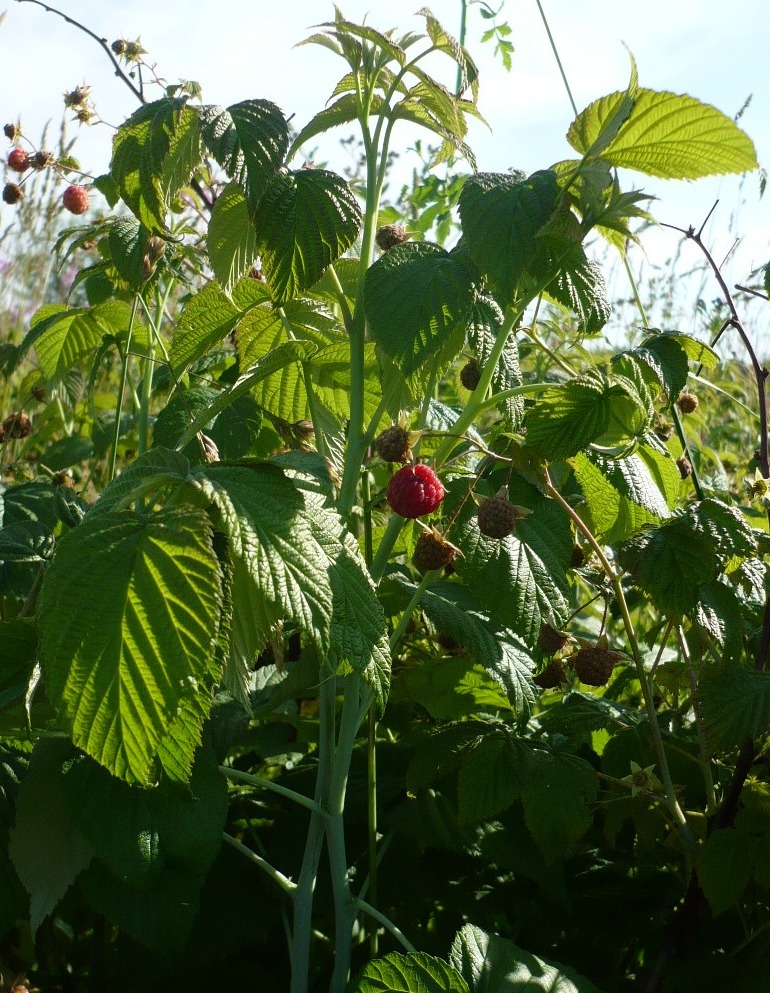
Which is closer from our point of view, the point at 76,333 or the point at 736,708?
the point at 736,708

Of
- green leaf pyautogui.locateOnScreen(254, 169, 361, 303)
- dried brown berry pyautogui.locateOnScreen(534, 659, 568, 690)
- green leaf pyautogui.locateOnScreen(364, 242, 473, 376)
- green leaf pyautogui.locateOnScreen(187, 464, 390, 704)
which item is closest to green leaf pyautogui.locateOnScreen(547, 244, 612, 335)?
green leaf pyautogui.locateOnScreen(364, 242, 473, 376)

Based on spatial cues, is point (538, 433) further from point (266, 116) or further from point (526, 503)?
point (266, 116)

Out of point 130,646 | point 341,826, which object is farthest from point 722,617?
point 130,646

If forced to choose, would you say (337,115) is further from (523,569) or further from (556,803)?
(556,803)

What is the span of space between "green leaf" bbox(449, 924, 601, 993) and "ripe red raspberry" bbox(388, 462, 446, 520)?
0.40 meters

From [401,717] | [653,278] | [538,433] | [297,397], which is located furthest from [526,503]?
[653,278]

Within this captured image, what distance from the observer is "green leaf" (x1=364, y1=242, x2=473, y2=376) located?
828mm

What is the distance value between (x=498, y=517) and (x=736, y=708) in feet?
1.09

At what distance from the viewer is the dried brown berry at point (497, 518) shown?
3.13ft

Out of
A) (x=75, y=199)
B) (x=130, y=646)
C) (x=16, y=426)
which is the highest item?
(x=75, y=199)

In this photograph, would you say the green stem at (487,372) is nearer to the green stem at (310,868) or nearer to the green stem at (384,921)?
the green stem at (310,868)

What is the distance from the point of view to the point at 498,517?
955mm

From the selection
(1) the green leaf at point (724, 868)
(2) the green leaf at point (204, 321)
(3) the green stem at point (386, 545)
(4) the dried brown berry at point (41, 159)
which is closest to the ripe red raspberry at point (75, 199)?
(4) the dried brown berry at point (41, 159)

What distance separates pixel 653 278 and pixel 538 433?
259 centimetres
